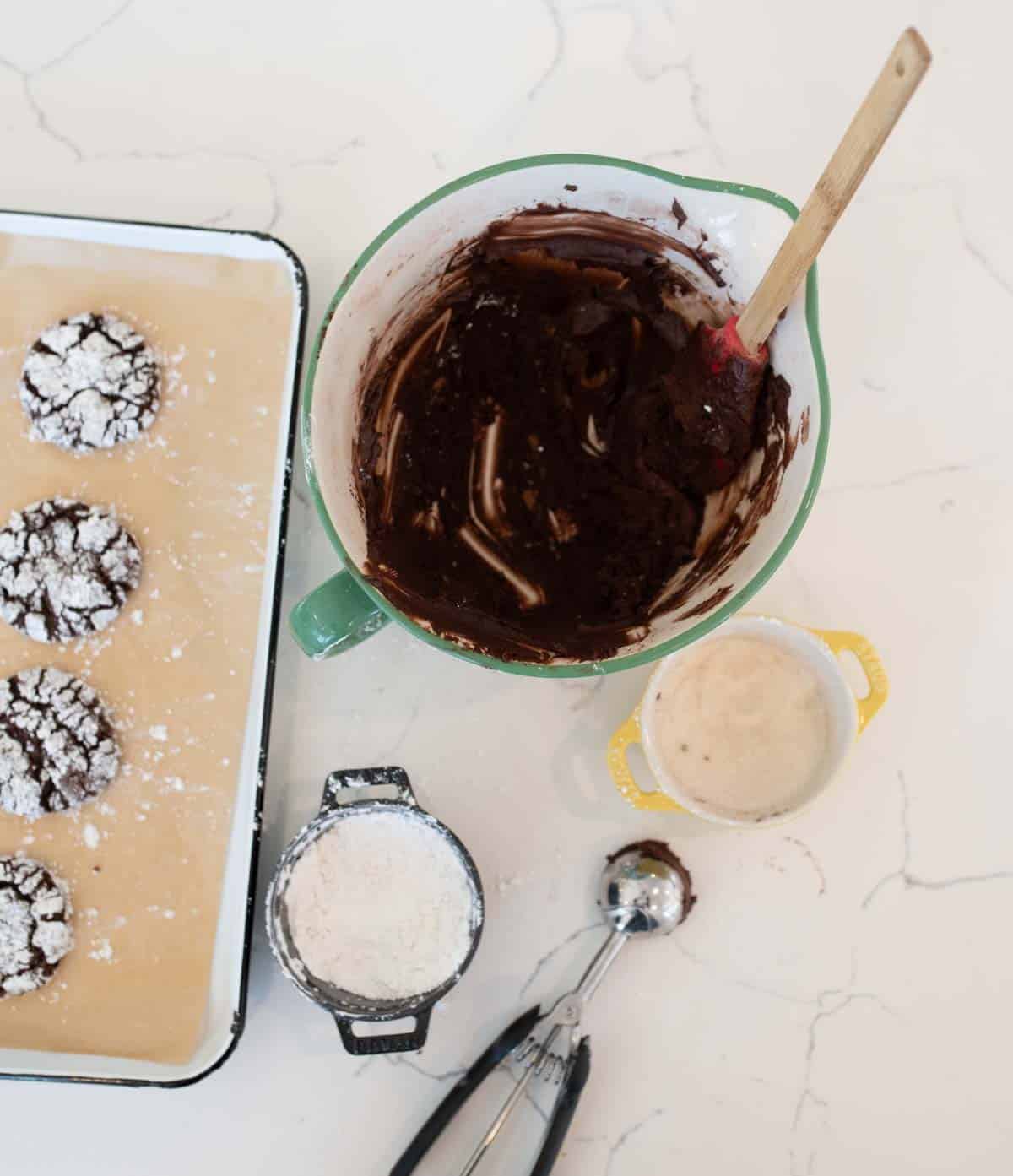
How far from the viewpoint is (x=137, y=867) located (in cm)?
95

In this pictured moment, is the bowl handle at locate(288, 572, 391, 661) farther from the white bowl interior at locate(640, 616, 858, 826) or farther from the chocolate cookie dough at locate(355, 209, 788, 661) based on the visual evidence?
the white bowl interior at locate(640, 616, 858, 826)

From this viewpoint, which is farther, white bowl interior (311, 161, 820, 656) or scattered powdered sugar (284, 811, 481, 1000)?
scattered powdered sugar (284, 811, 481, 1000)

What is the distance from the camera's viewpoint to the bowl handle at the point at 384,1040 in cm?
88

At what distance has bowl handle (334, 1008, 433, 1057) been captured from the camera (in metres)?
0.88

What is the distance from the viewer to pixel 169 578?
97 cm

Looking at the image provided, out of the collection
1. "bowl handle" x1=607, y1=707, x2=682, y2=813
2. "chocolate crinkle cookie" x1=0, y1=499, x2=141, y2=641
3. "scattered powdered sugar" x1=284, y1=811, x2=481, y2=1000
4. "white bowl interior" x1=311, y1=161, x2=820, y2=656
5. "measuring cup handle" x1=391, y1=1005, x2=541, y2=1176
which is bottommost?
"measuring cup handle" x1=391, y1=1005, x2=541, y2=1176

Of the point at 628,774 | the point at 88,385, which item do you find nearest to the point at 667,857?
the point at 628,774

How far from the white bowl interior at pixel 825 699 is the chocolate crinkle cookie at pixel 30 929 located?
1.90ft

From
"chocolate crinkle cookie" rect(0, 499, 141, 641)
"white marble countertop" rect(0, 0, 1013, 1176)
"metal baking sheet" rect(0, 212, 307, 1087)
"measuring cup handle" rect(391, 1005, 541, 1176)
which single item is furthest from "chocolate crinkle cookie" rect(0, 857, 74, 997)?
"measuring cup handle" rect(391, 1005, 541, 1176)

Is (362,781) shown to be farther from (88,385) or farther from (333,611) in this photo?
(88,385)

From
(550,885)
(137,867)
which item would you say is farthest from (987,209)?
(137,867)

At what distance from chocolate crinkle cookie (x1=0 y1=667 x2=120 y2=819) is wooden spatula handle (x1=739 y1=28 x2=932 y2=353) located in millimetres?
690

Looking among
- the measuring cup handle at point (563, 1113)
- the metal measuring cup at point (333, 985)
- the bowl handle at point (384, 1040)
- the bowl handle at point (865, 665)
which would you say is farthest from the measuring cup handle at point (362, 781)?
the bowl handle at point (865, 665)

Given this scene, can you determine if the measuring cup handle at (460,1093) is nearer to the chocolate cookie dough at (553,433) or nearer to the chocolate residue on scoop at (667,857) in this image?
the chocolate residue on scoop at (667,857)
